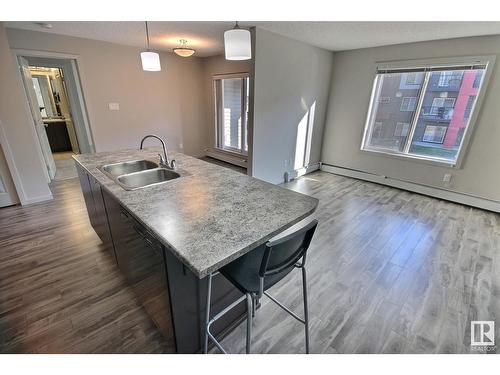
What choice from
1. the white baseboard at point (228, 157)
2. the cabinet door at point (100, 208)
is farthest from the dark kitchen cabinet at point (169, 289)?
the white baseboard at point (228, 157)

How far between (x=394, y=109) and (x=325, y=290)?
3.65 metres

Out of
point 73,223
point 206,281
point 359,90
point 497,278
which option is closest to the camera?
point 206,281

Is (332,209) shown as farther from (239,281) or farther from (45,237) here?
(45,237)

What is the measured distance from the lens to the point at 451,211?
3389mm

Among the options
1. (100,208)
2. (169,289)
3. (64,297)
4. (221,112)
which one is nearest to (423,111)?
(221,112)

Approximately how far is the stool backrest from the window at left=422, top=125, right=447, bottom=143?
12.8ft

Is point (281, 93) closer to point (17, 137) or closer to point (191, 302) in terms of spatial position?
point (191, 302)

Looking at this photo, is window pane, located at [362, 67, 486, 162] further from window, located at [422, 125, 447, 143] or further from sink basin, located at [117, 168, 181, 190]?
sink basin, located at [117, 168, 181, 190]

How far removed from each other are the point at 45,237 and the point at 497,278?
4509 millimetres

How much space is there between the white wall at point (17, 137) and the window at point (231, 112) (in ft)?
11.2

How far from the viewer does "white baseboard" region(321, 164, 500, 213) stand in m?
3.41

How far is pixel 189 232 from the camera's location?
109cm

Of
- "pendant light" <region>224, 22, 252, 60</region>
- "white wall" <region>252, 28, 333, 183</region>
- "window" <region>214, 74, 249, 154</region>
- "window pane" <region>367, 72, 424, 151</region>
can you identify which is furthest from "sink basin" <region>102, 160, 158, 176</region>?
"window pane" <region>367, 72, 424, 151</region>
